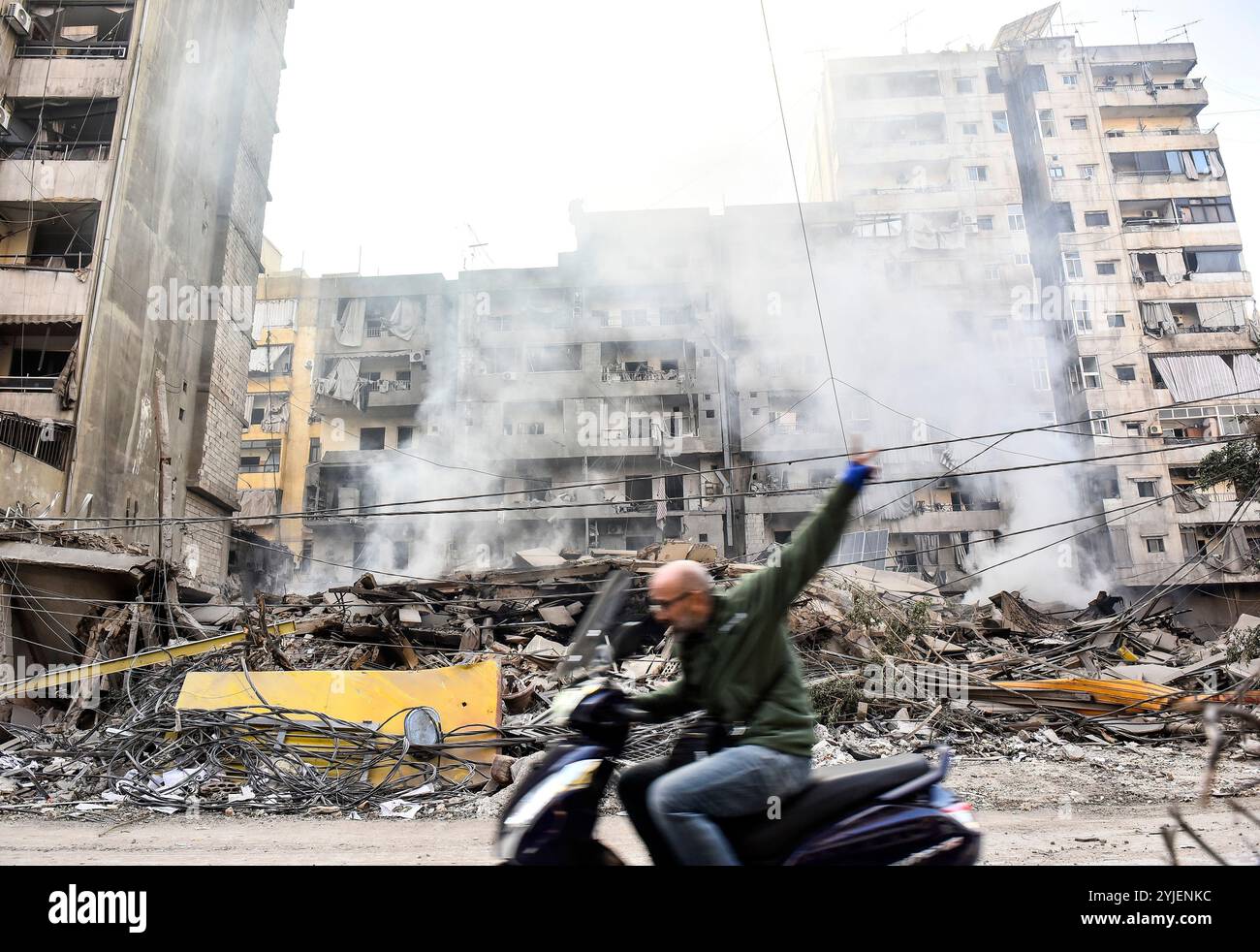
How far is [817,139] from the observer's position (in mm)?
53719

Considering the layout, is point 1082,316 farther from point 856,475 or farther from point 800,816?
point 800,816

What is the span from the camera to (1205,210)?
40625 mm

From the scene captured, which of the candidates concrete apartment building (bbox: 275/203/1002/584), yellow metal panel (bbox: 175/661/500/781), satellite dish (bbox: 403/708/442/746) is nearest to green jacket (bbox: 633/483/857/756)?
satellite dish (bbox: 403/708/442/746)

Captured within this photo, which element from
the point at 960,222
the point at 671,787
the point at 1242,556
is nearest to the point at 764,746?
the point at 671,787

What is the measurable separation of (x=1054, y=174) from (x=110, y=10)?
45812 millimetres

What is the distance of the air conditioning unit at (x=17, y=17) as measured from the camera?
20.8 meters

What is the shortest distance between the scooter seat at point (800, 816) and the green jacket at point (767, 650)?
0.14 m

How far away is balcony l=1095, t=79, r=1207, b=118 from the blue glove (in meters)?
52.7

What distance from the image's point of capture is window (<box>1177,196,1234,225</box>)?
132 ft

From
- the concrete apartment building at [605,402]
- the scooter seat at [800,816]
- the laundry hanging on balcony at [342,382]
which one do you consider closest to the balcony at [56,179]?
the concrete apartment building at [605,402]

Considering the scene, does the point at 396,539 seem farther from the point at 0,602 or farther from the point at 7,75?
the point at 0,602

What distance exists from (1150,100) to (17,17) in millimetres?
53304

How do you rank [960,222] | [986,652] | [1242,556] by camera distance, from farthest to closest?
[960,222] < [1242,556] < [986,652]

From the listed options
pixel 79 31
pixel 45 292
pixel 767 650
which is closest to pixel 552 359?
pixel 79 31
